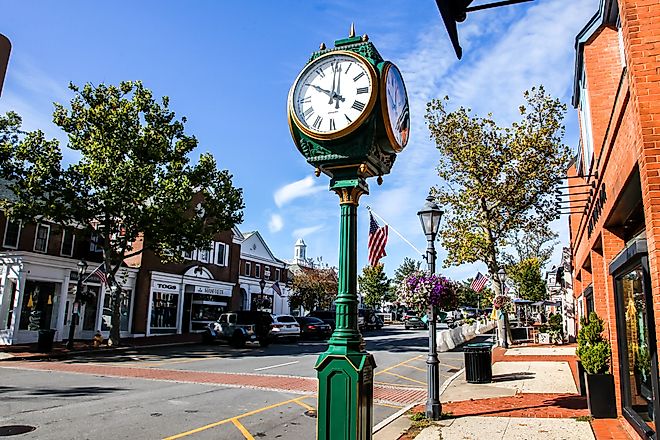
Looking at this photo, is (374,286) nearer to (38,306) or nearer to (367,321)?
(367,321)

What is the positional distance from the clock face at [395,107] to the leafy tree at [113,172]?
62.9ft

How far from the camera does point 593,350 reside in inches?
351

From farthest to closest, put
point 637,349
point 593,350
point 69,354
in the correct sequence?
1. point 69,354
2. point 593,350
3. point 637,349

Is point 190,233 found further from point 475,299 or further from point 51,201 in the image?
point 475,299

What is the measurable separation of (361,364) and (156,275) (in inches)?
1223

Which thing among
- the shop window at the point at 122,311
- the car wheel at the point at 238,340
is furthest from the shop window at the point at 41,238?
the car wheel at the point at 238,340

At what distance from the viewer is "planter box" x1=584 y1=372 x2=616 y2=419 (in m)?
8.61

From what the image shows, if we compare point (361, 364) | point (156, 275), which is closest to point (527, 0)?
point (361, 364)

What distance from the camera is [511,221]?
26.5 metres

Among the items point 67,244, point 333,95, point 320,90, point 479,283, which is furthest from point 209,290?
point 333,95

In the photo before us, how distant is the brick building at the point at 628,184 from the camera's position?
512cm

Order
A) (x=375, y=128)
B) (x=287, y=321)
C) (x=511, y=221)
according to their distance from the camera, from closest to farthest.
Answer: (x=375, y=128), (x=511, y=221), (x=287, y=321)

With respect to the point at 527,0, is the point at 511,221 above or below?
above

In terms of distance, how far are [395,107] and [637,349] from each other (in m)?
5.59
